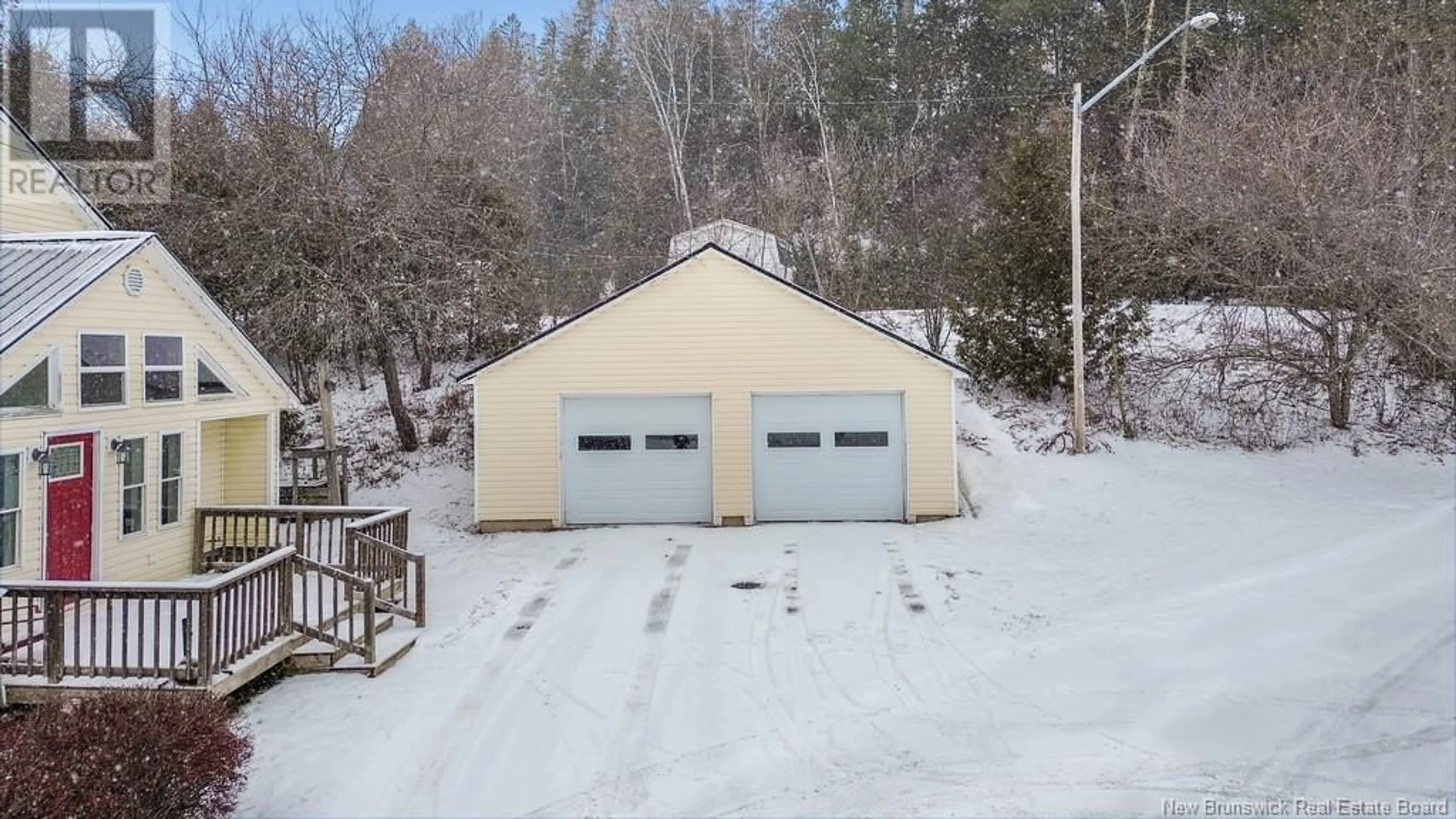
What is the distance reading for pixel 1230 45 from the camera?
1964cm

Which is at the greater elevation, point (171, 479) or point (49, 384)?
point (49, 384)

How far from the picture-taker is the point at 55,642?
19.7 feet


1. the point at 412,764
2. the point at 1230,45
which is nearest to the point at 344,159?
the point at 412,764

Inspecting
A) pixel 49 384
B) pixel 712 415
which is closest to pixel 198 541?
pixel 49 384

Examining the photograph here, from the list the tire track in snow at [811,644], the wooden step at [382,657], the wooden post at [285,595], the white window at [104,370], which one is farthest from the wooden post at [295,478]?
the tire track in snow at [811,644]

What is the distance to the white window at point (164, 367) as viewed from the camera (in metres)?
8.80

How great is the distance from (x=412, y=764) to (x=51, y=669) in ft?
9.59

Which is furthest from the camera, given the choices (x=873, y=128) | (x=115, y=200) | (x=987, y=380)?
(x=873, y=128)

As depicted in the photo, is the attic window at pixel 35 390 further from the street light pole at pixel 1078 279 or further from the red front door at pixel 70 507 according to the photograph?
the street light pole at pixel 1078 279

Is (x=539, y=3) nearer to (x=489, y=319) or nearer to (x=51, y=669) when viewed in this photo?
(x=489, y=319)

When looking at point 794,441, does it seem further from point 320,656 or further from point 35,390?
point 35,390

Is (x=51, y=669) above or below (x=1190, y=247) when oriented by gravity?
below

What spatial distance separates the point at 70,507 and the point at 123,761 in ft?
15.5

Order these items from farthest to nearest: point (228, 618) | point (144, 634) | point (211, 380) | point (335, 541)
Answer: point (335, 541) → point (211, 380) → point (144, 634) → point (228, 618)
